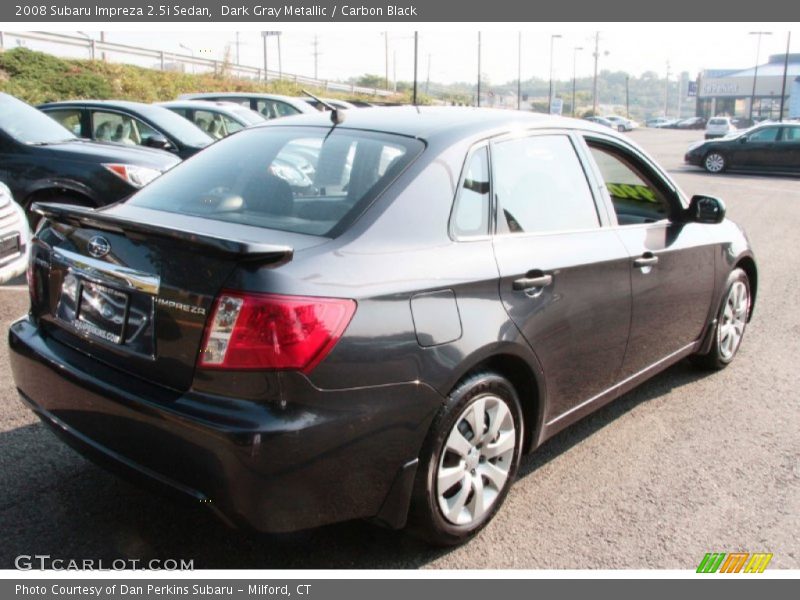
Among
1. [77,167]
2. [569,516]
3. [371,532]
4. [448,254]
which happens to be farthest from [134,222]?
[77,167]

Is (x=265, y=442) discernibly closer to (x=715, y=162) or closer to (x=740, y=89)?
(x=715, y=162)

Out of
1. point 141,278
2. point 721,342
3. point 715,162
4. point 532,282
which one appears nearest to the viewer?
point 141,278

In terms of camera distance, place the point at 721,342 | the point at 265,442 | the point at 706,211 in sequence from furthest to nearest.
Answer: the point at 721,342 < the point at 706,211 < the point at 265,442

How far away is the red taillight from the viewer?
237 cm

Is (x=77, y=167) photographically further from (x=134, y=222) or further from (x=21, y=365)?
(x=134, y=222)

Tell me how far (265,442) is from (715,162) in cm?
2295

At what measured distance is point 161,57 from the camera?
36875 millimetres

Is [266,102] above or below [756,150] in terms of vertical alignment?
above

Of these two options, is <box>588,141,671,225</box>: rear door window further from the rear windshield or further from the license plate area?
the license plate area

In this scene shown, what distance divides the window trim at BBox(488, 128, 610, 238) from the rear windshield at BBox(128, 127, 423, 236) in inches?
15.4

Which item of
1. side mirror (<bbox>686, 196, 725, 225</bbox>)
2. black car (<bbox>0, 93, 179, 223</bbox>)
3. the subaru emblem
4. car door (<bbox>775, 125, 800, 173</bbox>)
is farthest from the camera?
car door (<bbox>775, 125, 800, 173</bbox>)

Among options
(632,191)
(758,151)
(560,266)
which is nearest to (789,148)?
(758,151)

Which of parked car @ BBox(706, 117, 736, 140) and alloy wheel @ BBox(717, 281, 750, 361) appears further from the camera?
parked car @ BBox(706, 117, 736, 140)

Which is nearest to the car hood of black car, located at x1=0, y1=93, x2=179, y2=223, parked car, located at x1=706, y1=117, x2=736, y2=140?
black car, located at x1=0, y1=93, x2=179, y2=223
